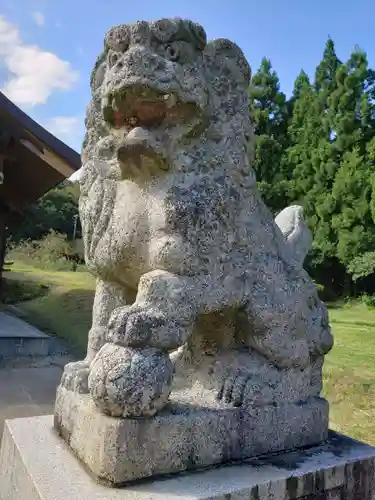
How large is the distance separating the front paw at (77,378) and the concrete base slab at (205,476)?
0.17 m

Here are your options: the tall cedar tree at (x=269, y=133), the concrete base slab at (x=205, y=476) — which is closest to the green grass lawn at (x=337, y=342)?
the concrete base slab at (x=205, y=476)

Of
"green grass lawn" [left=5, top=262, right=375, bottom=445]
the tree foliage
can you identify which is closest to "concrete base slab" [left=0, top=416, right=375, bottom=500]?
"green grass lawn" [left=5, top=262, right=375, bottom=445]

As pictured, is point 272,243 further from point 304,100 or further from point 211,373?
point 304,100

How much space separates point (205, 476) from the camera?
1.29 meters

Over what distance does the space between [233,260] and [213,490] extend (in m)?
0.65

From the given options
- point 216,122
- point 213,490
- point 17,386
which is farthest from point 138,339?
point 17,386

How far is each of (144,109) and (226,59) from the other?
0.35 m

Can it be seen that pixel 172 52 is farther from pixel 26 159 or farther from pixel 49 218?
pixel 49 218

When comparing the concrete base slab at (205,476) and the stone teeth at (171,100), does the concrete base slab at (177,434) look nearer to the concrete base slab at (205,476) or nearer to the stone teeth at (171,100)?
the concrete base slab at (205,476)

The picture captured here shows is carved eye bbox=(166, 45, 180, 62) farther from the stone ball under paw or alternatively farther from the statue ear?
the stone ball under paw

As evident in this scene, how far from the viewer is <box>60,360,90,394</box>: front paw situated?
146 centimetres

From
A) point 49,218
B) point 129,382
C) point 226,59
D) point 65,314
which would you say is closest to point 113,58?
point 226,59

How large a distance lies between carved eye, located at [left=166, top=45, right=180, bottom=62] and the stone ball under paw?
834 millimetres

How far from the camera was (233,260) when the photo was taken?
1485 millimetres
